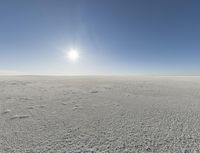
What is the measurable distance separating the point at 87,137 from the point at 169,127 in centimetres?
406

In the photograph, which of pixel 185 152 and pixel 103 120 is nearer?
pixel 185 152

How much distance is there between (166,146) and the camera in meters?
4.14

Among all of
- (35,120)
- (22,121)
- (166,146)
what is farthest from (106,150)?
(22,121)

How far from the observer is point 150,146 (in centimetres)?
416

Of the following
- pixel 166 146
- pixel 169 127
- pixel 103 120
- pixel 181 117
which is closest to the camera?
pixel 166 146

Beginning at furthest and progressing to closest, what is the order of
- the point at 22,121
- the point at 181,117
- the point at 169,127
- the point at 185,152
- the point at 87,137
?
the point at 181,117 → the point at 22,121 → the point at 169,127 → the point at 87,137 → the point at 185,152

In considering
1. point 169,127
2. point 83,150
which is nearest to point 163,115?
point 169,127

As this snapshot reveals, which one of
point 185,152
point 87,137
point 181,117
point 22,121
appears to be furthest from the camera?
point 181,117

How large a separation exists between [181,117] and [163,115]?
979 mm

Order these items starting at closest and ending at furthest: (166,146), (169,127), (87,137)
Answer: (166,146), (87,137), (169,127)

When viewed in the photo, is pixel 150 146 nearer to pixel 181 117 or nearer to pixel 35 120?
pixel 181 117

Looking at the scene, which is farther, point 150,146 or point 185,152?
point 150,146

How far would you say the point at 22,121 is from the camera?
19.7ft

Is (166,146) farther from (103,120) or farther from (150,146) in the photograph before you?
(103,120)
